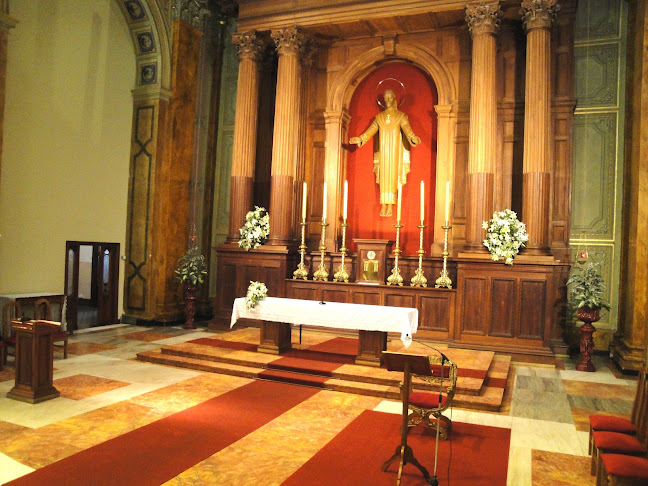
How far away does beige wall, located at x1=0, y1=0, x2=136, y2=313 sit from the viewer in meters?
9.76

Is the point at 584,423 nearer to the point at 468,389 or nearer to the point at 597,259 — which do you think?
the point at 468,389

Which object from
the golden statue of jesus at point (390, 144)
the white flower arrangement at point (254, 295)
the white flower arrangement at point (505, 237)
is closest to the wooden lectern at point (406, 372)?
the white flower arrangement at point (254, 295)

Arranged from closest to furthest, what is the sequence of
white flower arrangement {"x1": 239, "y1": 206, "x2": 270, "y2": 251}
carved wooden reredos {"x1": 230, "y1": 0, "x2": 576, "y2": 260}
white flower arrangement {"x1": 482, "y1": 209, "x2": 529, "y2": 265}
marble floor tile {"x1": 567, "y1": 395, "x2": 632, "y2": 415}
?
1. marble floor tile {"x1": 567, "y1": 395, "x2": 632, "y2": 415}
2. white flower arrangement {"x1": 482, "y1": 209, "x2": 529, "y2": 265}
3. carved wooden reredos {"x1": 230, "y1": 0, "x2": 576, "y2": 260}
4. white flower arrangement {"x1": 239, "y1": 206, "x2": 270, "y2": 251}

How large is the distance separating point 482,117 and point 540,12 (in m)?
2.05

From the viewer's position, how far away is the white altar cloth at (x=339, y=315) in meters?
7.29

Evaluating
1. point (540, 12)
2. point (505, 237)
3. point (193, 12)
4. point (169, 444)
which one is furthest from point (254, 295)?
point (193, 12)

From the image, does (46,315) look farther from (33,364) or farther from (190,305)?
(190,305)

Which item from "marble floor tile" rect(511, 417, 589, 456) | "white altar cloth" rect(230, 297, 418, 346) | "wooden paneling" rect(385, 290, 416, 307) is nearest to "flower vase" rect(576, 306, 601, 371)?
"wooden paneling" rect(385, 290, 416, 307)

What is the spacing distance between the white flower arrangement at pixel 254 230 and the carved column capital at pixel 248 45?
11.2 feet

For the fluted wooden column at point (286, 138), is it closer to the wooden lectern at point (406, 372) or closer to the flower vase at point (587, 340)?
the flower vase at point (587, 340)

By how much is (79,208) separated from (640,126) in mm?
10459

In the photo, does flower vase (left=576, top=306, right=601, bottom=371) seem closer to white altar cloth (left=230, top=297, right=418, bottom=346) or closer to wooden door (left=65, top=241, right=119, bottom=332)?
white altar cloth (left=230, top=297, right=418, bottom=346)

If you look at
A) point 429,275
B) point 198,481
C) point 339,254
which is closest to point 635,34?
point 429,275

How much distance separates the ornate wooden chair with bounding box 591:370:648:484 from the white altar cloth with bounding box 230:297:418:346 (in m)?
2.93
